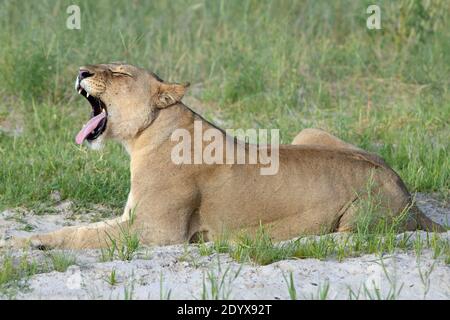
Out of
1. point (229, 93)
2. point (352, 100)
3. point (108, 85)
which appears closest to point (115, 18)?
point (229, 93)

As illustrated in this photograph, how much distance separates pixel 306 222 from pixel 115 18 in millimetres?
4232

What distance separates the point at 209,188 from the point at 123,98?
0.64 metres

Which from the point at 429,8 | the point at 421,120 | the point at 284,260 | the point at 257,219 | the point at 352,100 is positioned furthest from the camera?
the point at 429,8

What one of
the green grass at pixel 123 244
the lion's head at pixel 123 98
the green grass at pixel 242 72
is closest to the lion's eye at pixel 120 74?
the lion's head at pixel 123 98

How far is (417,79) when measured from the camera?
8266mm

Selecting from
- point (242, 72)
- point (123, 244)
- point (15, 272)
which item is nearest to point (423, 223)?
point (123, 244)

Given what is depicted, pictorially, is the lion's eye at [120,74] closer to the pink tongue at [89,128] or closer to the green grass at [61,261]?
the pink tongue at [89,128]

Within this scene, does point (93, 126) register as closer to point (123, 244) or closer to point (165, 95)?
point (165, 95)

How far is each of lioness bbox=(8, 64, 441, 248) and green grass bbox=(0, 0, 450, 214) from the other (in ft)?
2.69

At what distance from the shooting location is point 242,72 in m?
7.91

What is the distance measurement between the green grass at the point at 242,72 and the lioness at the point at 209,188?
82cm

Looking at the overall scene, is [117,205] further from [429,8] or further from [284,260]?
[429,8]
